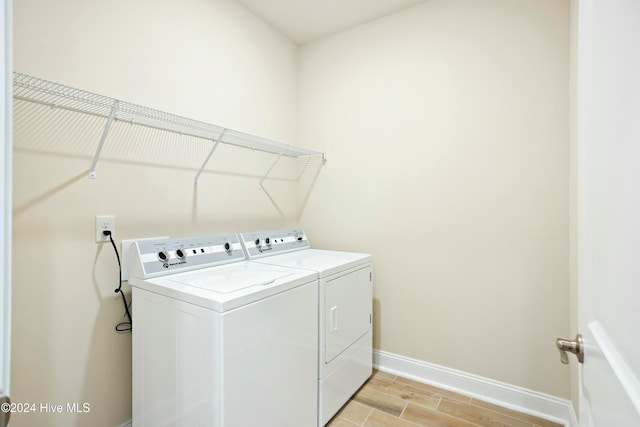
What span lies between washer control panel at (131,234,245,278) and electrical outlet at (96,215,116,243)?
0.46 ft

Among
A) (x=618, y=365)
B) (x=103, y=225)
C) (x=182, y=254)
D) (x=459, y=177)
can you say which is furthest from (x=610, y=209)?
(x=103, y=225)

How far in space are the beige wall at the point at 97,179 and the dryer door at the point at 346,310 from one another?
86cm

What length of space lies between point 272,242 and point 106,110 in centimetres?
117

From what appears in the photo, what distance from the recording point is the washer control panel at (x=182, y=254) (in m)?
1.39

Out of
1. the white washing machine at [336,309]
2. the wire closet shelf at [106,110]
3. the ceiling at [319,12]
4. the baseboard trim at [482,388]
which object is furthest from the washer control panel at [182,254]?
the ceiling at [319,12]

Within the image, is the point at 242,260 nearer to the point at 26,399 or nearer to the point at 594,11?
the point at 26,399

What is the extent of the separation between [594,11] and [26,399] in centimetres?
214

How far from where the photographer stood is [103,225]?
1.39 meters

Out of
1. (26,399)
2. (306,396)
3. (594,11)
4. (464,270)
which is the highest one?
(594,11)

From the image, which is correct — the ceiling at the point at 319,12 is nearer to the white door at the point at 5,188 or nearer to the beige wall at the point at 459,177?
the beige wall at the point at 459,177

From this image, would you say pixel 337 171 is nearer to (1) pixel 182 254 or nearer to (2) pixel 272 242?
(2) pixel 272 242

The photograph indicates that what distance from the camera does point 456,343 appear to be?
193 centimetres

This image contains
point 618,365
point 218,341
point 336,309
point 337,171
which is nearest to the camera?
point 618,365

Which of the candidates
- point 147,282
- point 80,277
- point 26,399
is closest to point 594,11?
point 147,282
